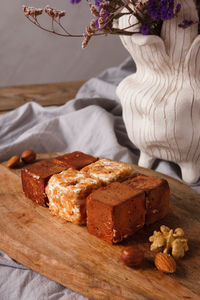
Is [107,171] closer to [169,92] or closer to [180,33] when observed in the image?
[169,92]

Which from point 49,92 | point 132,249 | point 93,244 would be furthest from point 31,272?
point 49,92

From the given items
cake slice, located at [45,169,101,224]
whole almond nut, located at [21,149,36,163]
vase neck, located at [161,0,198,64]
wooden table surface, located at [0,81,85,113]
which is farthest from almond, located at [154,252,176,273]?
wooden table surface, located at [0,81,85,113]

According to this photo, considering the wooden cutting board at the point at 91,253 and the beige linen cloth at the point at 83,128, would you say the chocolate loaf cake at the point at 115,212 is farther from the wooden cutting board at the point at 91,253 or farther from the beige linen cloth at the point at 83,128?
the beige linen cloth at the point at 83,128

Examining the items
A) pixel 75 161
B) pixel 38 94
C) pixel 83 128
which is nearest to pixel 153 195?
pixel 75 161

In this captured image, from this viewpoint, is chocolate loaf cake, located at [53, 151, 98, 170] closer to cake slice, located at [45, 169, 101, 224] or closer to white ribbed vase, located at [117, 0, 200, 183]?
cake slice, located at [45, 169, 101, 224]

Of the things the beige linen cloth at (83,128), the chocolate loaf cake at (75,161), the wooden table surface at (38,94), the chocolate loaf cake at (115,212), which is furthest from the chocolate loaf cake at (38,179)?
the wooden table surface at (38,94)

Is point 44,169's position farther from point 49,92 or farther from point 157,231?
point 49,92
